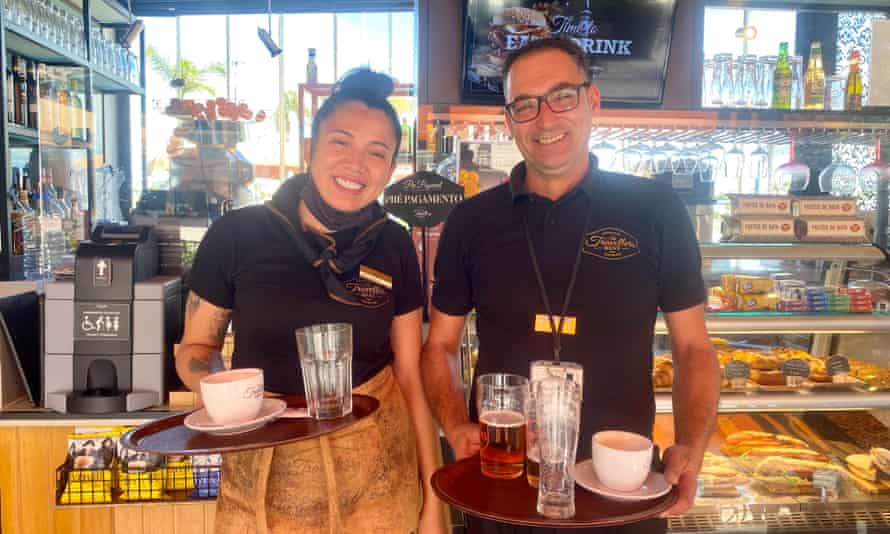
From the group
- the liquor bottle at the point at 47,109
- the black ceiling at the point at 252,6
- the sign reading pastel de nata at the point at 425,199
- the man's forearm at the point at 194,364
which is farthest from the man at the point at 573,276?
the black ceiling at the point at 252,6

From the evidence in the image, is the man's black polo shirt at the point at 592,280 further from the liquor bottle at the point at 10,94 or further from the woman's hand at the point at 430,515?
the liquor bottle at the point at 10,94

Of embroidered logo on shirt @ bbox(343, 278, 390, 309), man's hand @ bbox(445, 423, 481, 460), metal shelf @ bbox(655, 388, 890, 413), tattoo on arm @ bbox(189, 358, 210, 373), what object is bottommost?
metal shelf @ bbox(655, 388, 890, 413)

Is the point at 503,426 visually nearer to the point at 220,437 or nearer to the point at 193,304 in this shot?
the point at 220,437

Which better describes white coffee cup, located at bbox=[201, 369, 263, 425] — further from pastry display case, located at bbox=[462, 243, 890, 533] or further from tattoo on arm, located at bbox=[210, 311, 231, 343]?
pastry display case, located at bbox=[462, 243, 890, 533]

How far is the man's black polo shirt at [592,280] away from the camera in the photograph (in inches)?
64.2

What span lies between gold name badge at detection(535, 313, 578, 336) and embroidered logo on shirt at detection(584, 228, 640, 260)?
0.57ft

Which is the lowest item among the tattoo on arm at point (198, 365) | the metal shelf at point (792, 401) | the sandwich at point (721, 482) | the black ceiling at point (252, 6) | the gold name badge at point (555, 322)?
the sandwich at point (721, 482)

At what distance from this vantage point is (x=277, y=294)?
1.63 meters

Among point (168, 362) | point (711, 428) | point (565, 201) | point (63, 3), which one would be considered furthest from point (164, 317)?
point (63, 3)

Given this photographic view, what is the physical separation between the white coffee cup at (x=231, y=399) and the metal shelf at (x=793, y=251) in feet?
6.54

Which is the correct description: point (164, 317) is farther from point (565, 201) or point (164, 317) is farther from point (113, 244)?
point (565, 201)

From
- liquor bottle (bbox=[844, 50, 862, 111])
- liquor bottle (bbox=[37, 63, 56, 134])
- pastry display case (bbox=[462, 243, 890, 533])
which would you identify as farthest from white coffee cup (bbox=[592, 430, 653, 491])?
liquor bottle (bbox=[37, 63, 56, 134])

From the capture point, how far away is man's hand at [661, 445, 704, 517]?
1224 mm

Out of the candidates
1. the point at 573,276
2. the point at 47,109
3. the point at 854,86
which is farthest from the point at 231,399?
the point at 47,109
